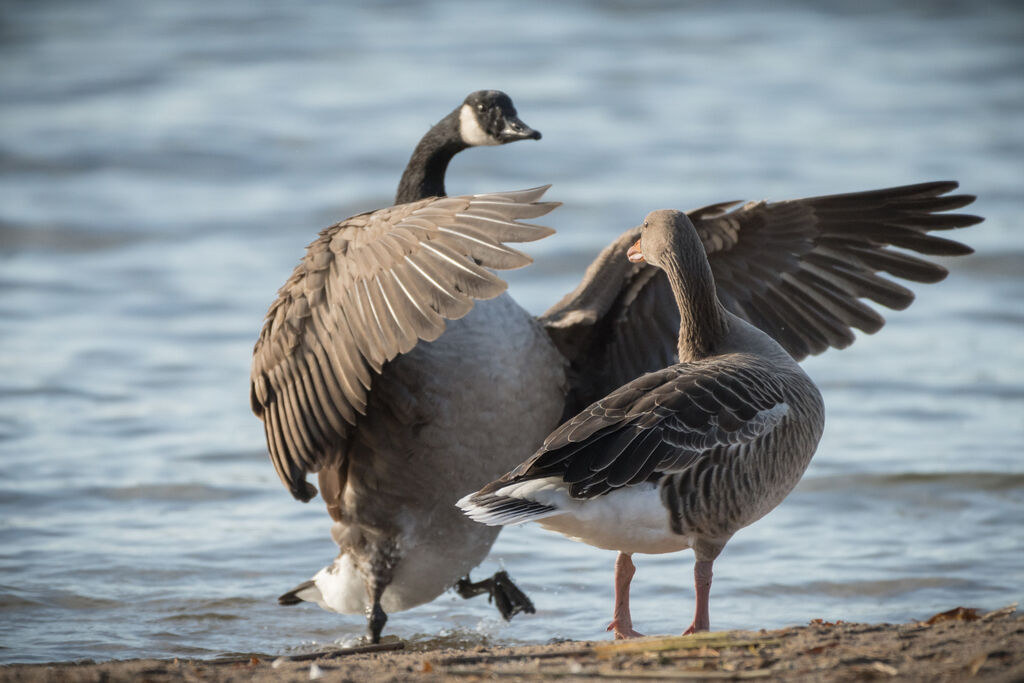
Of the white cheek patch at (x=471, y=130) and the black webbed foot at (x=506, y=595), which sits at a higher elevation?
the white cheek patch at (x=471, y=130)

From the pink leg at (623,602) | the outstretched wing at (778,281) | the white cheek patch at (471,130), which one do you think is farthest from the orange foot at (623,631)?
the white cheek patch at (471,130)

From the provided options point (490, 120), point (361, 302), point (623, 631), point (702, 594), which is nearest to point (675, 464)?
point (702, 594)

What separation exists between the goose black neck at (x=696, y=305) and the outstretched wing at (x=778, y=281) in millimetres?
927

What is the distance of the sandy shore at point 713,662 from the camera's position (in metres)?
3.79

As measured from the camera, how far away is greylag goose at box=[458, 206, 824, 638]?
4.52m

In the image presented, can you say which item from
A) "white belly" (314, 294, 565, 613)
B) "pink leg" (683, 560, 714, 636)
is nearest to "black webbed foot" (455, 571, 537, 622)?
"white belly" (314, 294, 565, 613)

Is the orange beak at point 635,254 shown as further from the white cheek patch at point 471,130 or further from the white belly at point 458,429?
the white cheek patch at point 471,130

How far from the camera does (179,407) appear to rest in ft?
31.6

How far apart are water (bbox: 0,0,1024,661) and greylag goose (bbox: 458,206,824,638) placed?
1.59m

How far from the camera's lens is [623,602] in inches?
204

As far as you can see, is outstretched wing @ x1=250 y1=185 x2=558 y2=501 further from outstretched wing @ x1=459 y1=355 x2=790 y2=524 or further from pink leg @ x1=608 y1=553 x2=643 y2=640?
pink leg @ x1=608 y1=553 x2=643 y2=640

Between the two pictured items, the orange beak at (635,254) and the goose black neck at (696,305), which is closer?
the goose black neck at (696,305)

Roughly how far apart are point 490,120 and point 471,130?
0.17 m

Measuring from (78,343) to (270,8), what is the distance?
13.1m
